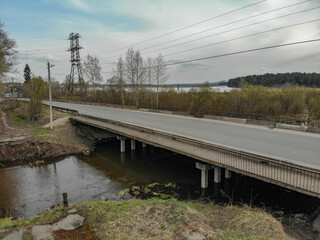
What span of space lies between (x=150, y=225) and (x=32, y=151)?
57.1 feet

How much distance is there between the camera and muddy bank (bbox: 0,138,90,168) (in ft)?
60.9

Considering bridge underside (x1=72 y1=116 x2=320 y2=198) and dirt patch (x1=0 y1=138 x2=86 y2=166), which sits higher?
bridge underside (x1=72 y1=116 x2=320 y2=198)

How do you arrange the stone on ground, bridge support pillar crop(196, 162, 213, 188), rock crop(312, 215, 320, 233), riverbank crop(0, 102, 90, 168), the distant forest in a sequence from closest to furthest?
1. rock crop(312, 215, 320, 233)
2. bridge support pillar crop(196, 162, 213, 188)
3. riverbank crop(0, 102, 90, 168)
4. the stone on ground
5. the distant forest

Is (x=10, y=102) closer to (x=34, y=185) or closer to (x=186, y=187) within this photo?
(x=34, y=185)

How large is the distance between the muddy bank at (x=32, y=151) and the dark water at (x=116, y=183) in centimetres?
136

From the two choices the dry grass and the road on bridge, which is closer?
the dry grass

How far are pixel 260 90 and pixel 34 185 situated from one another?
20885 mm

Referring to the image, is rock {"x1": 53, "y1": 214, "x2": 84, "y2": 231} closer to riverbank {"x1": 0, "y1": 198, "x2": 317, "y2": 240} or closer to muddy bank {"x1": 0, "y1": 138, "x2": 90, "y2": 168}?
riverbank {"x1": 0, "y1": 198, "x2": 317, "y2": 240}

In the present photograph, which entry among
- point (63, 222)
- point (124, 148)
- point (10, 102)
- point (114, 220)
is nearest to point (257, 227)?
point (114, 220)

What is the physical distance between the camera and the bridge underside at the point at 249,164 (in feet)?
24.3

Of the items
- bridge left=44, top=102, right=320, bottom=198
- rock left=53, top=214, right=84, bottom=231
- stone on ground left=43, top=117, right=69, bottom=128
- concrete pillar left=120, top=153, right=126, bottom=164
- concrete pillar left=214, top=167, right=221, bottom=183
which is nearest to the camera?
rock left=53, top=214, right=84, bottom=231

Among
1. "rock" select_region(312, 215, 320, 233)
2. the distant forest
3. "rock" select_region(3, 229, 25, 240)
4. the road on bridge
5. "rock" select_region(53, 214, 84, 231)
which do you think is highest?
the distant forest

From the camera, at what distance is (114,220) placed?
21.4 feet

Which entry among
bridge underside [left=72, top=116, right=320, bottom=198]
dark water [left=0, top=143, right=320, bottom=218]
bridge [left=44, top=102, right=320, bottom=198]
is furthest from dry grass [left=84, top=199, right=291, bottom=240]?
dark water [left=0, top=143, right=320, bottom=218]
